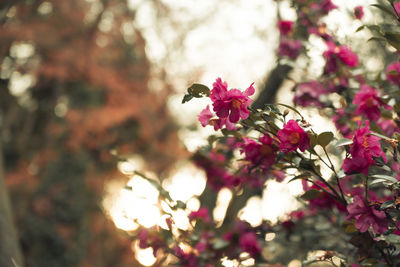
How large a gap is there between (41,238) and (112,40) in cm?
320

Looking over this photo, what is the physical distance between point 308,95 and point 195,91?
0.77 metres

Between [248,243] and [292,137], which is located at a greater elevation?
[292,137]

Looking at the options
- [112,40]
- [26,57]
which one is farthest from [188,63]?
A: [26,57]

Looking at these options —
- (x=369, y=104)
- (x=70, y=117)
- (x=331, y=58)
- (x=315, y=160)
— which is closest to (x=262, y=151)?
(x=315, y=160)

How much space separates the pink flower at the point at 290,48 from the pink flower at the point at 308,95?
315 mm

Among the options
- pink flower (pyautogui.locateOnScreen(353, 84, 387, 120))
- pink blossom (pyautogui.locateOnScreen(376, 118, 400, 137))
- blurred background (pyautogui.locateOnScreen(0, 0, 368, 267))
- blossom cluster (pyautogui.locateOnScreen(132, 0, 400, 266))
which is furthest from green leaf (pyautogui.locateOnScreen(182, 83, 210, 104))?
blurred background (pyautogui.locateOnScreen(0, 0, 368, 267))

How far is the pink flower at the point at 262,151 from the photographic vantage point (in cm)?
99

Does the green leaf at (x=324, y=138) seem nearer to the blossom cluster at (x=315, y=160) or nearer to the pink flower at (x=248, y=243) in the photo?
the blossom cluster at (x=315, y=160)

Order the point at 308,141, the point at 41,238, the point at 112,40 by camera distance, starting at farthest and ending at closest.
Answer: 1. the point at 112,40
2. the point at 41,238
3. the point at 308,141

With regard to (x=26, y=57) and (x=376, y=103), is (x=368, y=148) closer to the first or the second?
(x=376, y=103)

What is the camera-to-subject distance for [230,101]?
820 millimetres

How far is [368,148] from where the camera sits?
82 centimetres

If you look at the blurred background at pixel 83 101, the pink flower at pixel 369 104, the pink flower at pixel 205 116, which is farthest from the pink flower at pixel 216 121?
the blurred background at pixel 83 101

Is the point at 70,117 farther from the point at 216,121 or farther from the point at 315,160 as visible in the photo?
the point at 315,160
